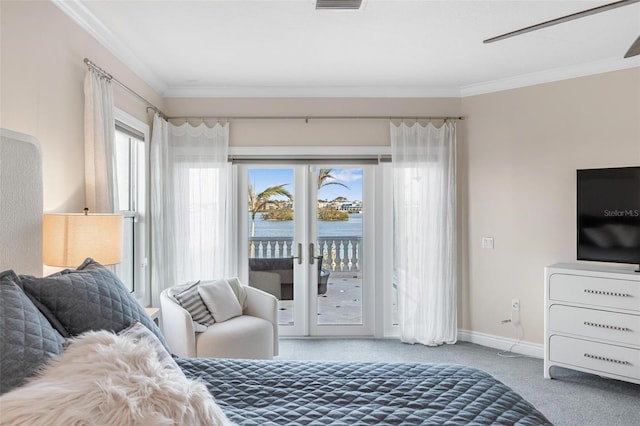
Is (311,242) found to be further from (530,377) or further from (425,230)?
(530,377)

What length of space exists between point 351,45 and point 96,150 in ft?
6.54

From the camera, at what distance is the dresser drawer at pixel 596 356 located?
10.4 ft

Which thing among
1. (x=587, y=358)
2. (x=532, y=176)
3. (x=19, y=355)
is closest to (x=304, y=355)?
(x=587, y=358)

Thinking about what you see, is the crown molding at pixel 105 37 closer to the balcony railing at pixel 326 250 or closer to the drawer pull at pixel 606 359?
the balcony railing at pixel 326 250

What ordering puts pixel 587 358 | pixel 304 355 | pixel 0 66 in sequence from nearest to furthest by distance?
pixel 0 66
pixel 587 358
pixel 304 355

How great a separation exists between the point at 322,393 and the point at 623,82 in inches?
147

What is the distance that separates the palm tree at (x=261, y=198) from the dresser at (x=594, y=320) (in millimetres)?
2631

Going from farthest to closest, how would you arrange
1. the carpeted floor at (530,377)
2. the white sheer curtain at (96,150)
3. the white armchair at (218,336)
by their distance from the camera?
the white armchair at (218,336) < the carpeted floor at (530,377) < the white sheer curtain at (96,150)

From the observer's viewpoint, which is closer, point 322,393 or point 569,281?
point 322,393

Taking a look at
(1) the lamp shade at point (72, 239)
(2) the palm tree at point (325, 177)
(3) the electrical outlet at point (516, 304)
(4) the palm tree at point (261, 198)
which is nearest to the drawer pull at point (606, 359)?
(3) the electrical outlet at point (516, 304)

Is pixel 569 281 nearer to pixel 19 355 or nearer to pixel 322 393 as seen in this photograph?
pixel 322 393

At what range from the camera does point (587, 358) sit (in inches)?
132

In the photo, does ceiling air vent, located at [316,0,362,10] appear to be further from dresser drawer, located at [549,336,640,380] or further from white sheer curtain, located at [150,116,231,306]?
dresser drawer, located at [549,336,640,380]

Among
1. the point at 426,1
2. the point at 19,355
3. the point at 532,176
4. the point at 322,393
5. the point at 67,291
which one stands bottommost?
the point at 322,393
